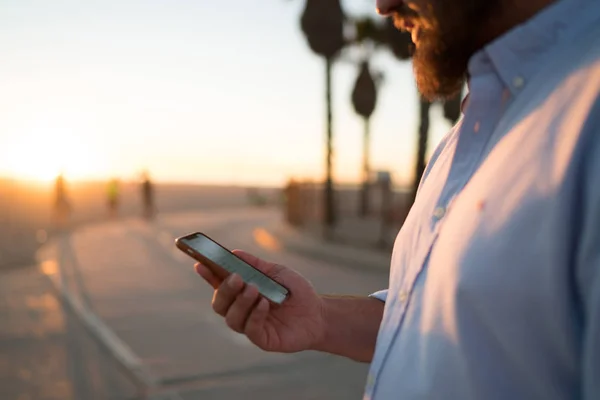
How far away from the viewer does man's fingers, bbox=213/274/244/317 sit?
4.63 ft

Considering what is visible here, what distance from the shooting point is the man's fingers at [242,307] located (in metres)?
1.42

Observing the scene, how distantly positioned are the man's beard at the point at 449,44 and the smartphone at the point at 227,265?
0.84 m

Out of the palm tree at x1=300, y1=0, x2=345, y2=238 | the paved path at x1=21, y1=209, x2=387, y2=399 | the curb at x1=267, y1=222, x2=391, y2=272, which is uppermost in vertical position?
the palm tree at x1=300, y1=0, x2=345, y2=238

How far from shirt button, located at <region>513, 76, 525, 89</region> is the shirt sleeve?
0.73 ft

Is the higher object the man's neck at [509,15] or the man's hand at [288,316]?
the man's neck at [509,15]

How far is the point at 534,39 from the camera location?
1.00 m

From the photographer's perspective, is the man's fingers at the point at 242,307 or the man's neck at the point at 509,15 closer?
the man's neck at the point at 509,15

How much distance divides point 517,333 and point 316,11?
14.4 m

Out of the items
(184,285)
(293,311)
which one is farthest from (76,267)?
(293,311)

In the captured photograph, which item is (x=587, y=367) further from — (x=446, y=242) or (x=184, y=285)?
(x=184, y=285)

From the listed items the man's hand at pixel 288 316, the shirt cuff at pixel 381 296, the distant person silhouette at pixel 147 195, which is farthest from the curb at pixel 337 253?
the distant person silhouette at pixel 147 195

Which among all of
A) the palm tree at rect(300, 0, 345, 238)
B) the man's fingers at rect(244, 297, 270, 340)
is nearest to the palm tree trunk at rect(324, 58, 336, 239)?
the palm tree at rect(300, 0, 345, 238)

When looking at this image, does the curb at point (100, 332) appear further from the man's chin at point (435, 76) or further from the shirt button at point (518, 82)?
the shirt button at point (518, 82)

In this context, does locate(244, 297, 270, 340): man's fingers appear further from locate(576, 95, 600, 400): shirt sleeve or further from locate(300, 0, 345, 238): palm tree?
locate(300, 0, 345, 238): palm tree
